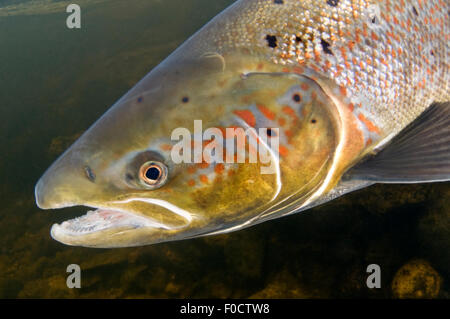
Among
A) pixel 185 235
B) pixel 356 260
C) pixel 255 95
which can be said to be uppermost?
pixel 255 95

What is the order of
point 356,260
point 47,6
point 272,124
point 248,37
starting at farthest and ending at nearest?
1. point 47,6
2. point 356,260
3. point 248,37
4. point 272,124

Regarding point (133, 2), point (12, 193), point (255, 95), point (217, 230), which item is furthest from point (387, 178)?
point (133, 2)

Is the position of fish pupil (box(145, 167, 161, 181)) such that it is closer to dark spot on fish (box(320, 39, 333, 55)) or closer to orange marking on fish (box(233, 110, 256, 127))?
orange marking on fish (box(233, 110, 256, 127))

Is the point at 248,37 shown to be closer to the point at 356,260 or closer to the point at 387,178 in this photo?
Answer: the point at 387,178

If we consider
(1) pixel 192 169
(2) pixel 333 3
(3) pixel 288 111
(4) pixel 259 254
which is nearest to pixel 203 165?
(1) pixel 192 169

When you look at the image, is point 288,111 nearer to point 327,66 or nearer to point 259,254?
point 327,66

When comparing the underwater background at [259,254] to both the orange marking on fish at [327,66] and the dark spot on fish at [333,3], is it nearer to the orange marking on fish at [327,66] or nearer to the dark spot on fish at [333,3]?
the orange marking on fish at [327,66]

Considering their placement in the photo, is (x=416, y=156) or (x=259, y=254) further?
(x=259, y=254)

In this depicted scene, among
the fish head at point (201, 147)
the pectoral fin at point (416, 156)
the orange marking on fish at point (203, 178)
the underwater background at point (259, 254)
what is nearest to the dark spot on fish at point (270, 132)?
the fish head at point (201, 147)
